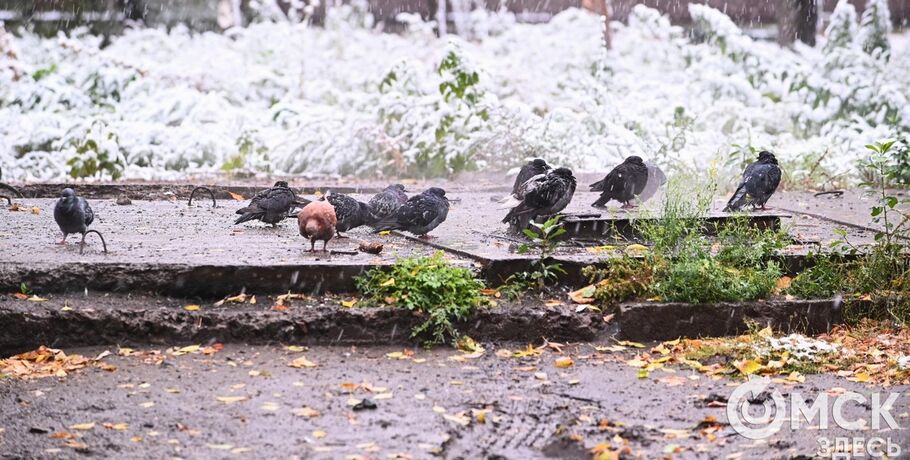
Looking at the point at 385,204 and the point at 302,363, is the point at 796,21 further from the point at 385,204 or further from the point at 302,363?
the point at 302,363

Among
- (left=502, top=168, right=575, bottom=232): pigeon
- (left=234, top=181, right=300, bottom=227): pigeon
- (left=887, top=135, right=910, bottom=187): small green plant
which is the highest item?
(left=887, top=135, right=910, bottom=187): small green plant

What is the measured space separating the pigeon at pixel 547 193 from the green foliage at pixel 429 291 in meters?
0.93

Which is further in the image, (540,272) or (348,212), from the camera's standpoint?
(348,212)

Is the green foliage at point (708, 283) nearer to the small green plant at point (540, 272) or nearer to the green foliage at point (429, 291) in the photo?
the small green plant at point (540, 272)

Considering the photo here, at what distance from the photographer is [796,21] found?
17094 millimetres

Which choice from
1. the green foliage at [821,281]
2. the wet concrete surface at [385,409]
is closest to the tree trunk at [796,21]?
the green foliage at [821,281]

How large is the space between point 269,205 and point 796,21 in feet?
42.3

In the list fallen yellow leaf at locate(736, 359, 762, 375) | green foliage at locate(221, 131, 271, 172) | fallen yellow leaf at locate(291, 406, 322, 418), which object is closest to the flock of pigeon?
fallen yellow leaf at locate(736, 359, 762, 375)

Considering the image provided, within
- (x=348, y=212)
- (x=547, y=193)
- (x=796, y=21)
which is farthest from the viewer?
(x=796, y=21)

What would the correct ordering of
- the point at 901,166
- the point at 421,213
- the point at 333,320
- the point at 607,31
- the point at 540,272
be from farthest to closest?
the point at 607,31
the point at 901,166
the point at 421,213
the point at 540,272
the point at 333,320

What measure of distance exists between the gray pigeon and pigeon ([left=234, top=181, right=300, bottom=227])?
224 centimetres

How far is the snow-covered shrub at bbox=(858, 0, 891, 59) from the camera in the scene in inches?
561

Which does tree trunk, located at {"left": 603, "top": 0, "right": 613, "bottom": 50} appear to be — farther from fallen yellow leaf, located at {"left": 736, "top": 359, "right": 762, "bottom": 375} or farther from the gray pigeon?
fallen yellow leaf, located at {"left": 736, "top": 359, "right": 762, "bottom": 375}

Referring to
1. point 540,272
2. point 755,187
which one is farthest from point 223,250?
point 755,187
